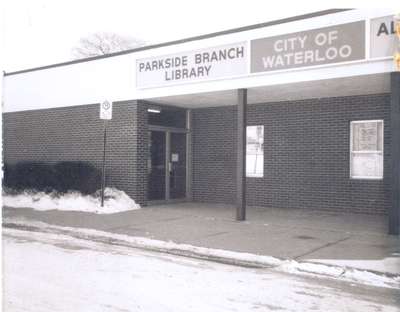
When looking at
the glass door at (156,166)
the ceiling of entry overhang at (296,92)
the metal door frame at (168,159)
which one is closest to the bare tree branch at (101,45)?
the metal door frame at (168,159)

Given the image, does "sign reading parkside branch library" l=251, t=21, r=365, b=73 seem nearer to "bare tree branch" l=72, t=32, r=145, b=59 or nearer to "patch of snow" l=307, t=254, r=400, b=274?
"patch of snow" l=307, t=254, r=400, b=274

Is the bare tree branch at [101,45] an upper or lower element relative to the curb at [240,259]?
upper

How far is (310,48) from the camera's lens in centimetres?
1064

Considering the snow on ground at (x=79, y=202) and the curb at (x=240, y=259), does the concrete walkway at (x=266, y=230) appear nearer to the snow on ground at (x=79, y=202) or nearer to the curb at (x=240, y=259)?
the curb at (x=240, y=259)

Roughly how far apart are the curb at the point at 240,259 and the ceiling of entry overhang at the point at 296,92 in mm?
4726

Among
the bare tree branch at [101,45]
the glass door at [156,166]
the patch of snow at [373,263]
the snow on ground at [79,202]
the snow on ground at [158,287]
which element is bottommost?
the snow on ground at [158,287]

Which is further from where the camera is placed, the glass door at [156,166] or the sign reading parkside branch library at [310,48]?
the glass door at [156,166]

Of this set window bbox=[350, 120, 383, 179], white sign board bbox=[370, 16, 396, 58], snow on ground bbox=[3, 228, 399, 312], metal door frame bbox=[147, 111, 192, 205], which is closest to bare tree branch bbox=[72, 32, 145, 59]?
metal door frame bbox=[147, 111, 192, 205]

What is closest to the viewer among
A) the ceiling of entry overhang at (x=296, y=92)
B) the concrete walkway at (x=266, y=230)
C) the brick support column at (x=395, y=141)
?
the concrete walkway at (x=266, y=230)

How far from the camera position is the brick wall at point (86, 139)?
46.7 feet

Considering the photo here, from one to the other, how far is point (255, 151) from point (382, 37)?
5937 millimetres

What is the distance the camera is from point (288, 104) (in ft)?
45.7

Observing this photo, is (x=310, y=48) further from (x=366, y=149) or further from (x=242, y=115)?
(x=366, y=149)

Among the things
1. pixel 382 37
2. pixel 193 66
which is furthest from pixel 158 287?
pixel 193 66
